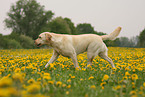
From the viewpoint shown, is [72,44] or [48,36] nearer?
[48,36]

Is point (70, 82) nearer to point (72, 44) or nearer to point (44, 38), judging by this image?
point (72, 44)

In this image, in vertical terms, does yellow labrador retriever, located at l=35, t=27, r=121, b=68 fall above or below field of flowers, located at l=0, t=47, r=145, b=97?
above

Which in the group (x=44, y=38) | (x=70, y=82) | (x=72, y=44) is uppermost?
(x=44, y=38)

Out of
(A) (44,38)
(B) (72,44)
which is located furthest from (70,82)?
(A) (44,38)

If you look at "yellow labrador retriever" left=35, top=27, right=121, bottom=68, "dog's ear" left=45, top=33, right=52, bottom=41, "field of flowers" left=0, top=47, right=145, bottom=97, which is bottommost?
"field of flowers" left=0, top=47, right=145, bottom=97

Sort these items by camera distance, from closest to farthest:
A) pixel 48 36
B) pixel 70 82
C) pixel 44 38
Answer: pixel 70 82 → pixel 48 36 → pixel 44 38

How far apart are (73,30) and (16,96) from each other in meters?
52.6

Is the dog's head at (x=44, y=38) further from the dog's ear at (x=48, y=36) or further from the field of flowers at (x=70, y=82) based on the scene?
the field of flowers at (x=70, y=82)

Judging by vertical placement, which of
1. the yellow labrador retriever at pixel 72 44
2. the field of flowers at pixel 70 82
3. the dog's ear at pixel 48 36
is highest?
the dog's ear at pixel 48 36

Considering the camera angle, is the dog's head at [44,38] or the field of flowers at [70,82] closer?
the field of flowers at [70,82]

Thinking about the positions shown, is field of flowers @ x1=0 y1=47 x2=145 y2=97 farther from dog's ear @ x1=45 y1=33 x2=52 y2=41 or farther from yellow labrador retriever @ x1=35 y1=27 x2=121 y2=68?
dog's ear @ x1=45 y1=33 x2=52 y2=41

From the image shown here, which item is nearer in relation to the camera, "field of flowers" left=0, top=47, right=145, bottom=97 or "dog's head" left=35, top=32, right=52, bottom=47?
"field of flowers" left=0, top=47, right=145, bottom=97

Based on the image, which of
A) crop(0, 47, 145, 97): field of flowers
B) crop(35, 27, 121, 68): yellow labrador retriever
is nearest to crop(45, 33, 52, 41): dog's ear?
crop(35, 27, 121, 68): yellow labrador retriever

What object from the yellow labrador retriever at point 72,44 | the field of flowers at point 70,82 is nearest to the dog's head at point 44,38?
the yellow labrador retriever at point 72,44
